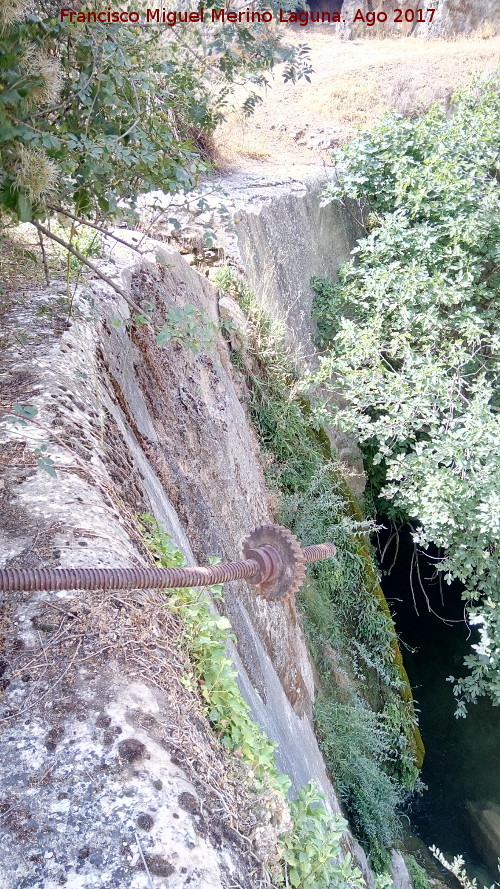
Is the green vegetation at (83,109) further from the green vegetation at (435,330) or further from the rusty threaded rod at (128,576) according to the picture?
the green vegetation at (435,330)

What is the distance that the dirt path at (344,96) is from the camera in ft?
35.7

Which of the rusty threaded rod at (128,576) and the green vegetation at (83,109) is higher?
the green vegetation at (83,109)

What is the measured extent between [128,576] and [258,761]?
0.73 meters

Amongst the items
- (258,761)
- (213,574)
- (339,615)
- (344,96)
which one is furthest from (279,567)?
(344,96)

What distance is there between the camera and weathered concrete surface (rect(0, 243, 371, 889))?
4.30 ft

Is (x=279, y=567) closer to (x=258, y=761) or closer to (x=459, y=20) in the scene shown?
(x=258, y=761)

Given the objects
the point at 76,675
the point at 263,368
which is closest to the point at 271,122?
the point at 263,368

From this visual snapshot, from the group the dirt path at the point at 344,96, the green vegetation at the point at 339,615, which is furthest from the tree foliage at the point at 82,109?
the dirt path at the point at 344,96

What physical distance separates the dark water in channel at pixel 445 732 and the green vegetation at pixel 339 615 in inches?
39.3

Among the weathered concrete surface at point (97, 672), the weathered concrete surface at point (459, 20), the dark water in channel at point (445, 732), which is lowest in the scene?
the dark water in channel at point (445, 732)

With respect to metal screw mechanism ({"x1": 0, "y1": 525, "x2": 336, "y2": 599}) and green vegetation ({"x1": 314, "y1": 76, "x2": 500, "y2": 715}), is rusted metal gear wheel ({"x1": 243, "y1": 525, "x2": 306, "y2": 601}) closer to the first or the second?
metal screw mechanism ({"x1": 0, "y1": 525, "x2": 336, "y2": 599})

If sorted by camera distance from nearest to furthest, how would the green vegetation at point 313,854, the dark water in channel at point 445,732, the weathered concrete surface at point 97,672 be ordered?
the weathered concrete surface at point 97,672
the green vegetation at point 313,854
the dark water in channel at point 445,732

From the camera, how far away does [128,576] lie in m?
1.65

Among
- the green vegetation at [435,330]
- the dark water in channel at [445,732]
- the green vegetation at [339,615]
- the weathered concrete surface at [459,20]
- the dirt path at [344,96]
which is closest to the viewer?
the green vegetation at [339,615]
